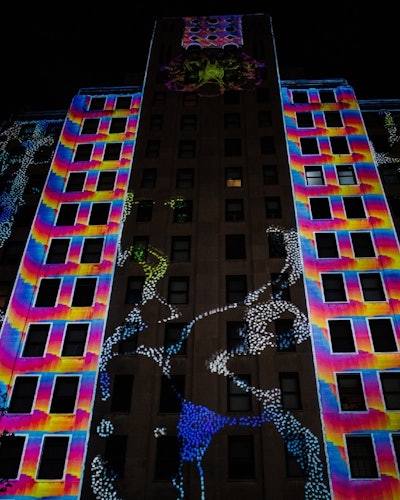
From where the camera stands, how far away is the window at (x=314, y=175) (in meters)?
40.7

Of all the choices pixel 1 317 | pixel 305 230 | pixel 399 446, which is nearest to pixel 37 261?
pixel 1 317

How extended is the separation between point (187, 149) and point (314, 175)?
38.7ft

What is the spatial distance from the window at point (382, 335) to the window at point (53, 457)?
2011cm

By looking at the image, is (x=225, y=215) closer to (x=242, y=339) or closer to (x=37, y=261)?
(x=242, y=339)

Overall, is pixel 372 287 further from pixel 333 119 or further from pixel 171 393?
pixel 333 119

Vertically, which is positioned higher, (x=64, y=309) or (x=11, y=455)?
(x=64, y=309)

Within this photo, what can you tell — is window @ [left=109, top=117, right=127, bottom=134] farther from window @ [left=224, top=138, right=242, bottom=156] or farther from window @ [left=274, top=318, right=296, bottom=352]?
window @ [left=274, top=318, right=296, bottom=352]

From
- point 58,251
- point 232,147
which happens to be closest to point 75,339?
point 58,251

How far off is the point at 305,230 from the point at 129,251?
1354cm

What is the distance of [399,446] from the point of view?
89.3ft

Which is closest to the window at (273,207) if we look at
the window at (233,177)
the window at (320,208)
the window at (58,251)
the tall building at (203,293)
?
the tall building at (203,293)

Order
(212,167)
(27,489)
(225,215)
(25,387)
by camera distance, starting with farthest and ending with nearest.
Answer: (212,167), (225,215), (25,387), (27,489)

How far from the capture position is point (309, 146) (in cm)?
4359

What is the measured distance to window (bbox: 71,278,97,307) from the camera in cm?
3438
